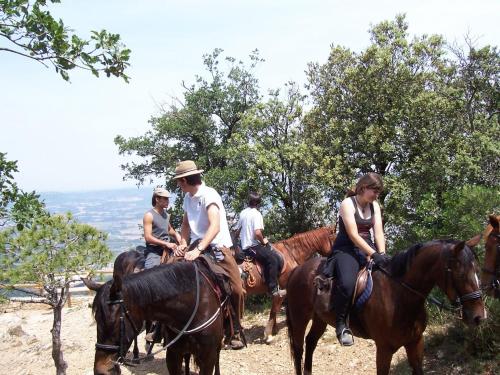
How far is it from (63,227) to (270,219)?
508 centimetres

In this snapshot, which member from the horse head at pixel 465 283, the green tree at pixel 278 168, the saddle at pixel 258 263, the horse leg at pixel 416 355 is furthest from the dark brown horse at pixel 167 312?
the green tree at pixel 278 168

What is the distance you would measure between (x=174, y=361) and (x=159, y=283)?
121 cm

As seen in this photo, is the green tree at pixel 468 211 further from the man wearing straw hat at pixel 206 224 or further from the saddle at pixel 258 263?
the man wearing straw hat at pixel 206 224

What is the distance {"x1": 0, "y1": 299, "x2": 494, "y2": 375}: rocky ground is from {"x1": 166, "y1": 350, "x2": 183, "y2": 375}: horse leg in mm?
3258

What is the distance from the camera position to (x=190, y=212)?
19.1 feet

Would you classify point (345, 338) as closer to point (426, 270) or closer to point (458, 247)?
point (426, 270)

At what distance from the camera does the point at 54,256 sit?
10.1 metres

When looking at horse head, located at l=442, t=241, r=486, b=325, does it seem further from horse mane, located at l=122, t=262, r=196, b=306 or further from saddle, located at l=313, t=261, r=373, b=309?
horse mane, located at l=122, t=262, r=196, b=306

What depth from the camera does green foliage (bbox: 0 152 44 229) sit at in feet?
17.9

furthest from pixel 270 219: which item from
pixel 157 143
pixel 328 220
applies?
pixel 157 143

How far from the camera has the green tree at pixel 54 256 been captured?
388 inches

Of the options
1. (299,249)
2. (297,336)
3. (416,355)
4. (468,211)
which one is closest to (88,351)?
(299,249)

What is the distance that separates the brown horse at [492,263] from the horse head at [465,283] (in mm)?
1451

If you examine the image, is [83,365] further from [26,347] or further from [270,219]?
[270,219]
